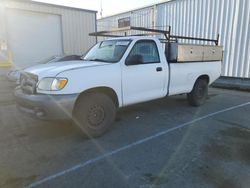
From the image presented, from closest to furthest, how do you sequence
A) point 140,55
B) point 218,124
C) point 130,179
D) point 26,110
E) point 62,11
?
point 130,179, point 26,110, point 140,55, point 218,124, point 62,11

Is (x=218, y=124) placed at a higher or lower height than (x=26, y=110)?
lower

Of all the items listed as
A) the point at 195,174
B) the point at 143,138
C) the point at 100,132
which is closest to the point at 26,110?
the point at 100,132

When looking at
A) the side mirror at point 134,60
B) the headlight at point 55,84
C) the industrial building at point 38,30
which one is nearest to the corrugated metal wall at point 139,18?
the industrial building at point 38,30

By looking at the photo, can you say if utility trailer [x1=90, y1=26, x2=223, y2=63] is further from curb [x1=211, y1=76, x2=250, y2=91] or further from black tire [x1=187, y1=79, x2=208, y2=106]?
curb [x1=211, y1=76, x2=250, y2=91]

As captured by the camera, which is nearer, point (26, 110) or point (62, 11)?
point (26, 110)

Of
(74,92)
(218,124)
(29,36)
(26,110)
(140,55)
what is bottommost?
(218,124)

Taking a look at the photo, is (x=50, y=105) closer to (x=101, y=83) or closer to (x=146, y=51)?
(x=101, y=83)

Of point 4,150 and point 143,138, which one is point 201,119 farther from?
point 4,150

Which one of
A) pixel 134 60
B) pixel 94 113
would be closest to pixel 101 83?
pixel 94 113

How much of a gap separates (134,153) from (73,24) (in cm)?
1069

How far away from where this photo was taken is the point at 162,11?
1230cm

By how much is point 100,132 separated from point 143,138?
2.75 ft

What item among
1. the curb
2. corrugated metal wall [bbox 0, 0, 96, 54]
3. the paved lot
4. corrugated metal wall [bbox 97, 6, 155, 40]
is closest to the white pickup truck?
the paved lot

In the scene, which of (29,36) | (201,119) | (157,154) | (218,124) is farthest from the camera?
(29,36)
